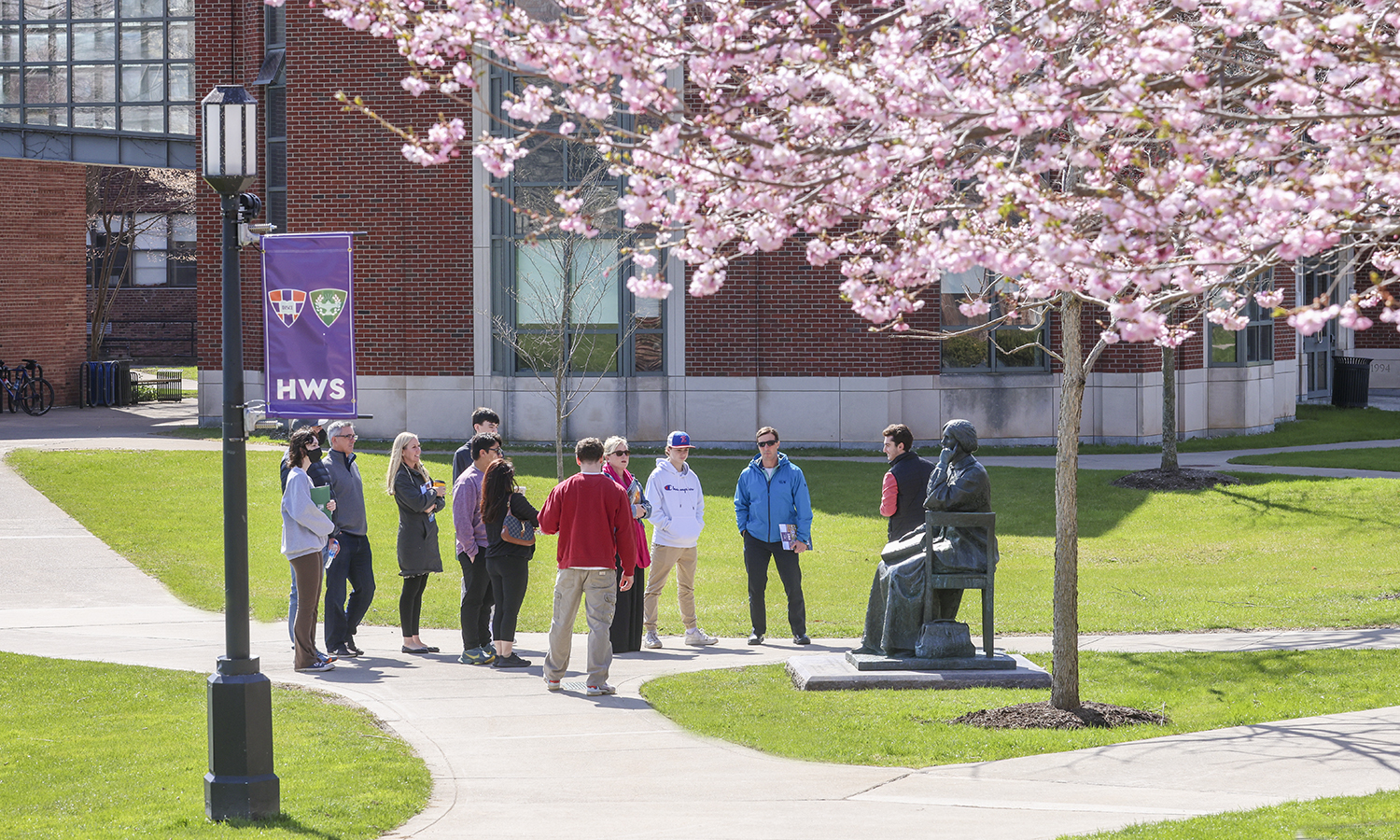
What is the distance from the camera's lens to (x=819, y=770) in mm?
8219

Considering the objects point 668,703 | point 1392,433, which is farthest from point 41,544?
point 1392,433

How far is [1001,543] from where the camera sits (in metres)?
18.0

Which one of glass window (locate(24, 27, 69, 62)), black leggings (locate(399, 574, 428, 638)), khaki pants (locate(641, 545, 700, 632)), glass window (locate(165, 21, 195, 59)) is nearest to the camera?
black leggings (locate(399, 574, 428, 638))

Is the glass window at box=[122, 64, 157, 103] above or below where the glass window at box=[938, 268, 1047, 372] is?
above

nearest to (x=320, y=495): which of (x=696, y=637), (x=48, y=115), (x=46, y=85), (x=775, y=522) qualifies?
(x=696, y=637)

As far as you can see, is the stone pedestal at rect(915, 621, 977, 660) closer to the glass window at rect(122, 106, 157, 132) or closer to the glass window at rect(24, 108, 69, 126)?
the glass window at rect(122, 106, 157, 132)

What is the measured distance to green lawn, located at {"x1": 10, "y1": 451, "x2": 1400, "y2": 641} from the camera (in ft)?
46.4

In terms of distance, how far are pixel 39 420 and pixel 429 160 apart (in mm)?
26475

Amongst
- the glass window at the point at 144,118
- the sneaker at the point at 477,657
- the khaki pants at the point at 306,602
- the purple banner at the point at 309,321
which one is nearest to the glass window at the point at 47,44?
the glass window at the point at 144,118

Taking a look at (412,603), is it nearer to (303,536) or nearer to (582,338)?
(303,536)

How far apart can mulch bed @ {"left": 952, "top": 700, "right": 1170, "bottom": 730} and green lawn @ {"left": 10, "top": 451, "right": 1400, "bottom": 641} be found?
358 centimetres

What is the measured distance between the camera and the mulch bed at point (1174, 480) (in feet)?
68.0

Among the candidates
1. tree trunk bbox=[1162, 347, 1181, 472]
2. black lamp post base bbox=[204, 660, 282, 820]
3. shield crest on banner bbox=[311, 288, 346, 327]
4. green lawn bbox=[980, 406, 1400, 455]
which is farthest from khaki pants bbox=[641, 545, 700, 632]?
green lawn bbox=[980, 406, 1400, 455]

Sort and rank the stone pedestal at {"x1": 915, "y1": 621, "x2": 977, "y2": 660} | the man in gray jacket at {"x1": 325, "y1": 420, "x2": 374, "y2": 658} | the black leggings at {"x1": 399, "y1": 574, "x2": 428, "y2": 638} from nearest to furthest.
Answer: the stone pedestal at {"x1": 915, "y1": 621, "x2": 977, "y2": 660}, the man in gray jacket at {"x1": 325, "y1": 420, "x2": 374, "y2": 658}, the black leggings at {"x1": 399, "y1": 574, "x2": 428, "y2": 638}
